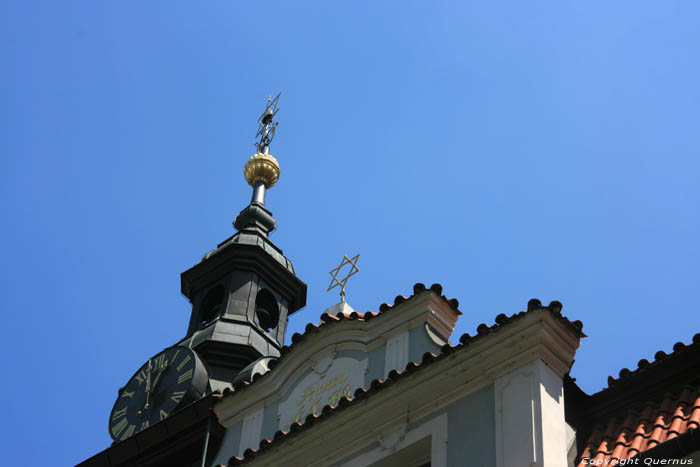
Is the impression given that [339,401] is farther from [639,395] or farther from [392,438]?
[639,395]

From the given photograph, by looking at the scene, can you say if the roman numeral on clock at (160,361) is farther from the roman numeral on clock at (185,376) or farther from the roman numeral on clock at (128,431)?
the roman numeral on clock at (128,431)

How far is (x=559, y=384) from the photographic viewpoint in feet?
44.7

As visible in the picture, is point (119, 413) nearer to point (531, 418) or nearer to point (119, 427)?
point (119, 427)

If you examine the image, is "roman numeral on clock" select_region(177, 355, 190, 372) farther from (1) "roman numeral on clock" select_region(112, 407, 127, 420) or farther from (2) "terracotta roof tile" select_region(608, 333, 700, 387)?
(2) "terracotta roof tile" select_region(608, 333, 700, 387)

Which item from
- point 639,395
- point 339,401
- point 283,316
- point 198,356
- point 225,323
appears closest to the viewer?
point 639,395

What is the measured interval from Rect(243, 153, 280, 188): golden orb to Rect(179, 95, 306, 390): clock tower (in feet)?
9.56

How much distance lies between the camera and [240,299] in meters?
27.8

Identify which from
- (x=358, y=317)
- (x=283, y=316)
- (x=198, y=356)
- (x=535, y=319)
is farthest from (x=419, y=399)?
(x=283, y=316)

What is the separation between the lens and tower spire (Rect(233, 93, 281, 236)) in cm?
3200

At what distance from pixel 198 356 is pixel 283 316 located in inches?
189

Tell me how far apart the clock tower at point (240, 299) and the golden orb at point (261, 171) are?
291 cm

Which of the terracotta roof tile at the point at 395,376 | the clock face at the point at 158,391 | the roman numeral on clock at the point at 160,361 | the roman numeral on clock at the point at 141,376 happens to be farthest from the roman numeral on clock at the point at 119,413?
the terracotta roof tile at the point at 395,376

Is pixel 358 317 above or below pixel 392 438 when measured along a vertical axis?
above

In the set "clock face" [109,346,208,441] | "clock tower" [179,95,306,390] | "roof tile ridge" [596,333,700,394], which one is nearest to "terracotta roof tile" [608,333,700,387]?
"roof tile ridge" [596,333,700,394]
